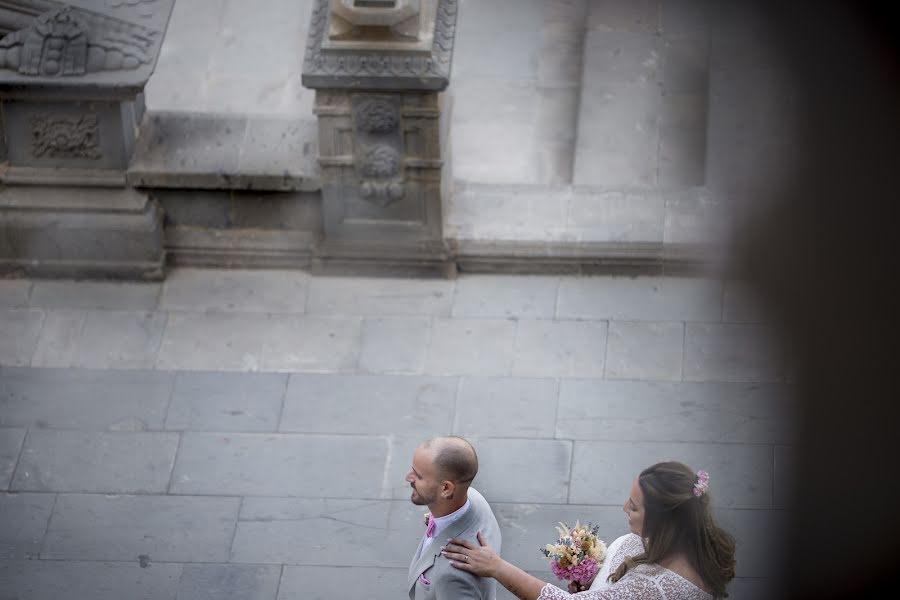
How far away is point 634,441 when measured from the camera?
22.4 feet

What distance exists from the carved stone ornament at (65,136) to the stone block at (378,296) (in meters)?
1.65

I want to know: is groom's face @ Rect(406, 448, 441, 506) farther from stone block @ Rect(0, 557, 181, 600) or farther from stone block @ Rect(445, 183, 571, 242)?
stone block @ Rect(445, 183, 571, 242)

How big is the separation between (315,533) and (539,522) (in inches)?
46.8

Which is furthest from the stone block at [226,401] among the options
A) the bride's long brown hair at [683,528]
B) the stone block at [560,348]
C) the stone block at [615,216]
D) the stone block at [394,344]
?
the bride's long brown hair at [683,528]

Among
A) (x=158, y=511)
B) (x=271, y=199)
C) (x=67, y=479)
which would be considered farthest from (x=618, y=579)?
(x=271, y=199)

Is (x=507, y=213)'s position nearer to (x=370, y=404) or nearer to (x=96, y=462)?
(x=370, y=404)

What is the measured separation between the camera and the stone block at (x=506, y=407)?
6934mm

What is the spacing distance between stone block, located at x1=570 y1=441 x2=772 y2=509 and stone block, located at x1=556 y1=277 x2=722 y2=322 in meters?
1.03

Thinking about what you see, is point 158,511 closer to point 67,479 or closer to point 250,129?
point 67,479

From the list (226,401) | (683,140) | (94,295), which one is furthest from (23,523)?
(683,140)

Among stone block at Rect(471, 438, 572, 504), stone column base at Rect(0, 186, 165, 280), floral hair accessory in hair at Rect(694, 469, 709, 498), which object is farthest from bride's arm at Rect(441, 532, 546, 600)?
stone column base at Rect(0, 186, 165, 280)

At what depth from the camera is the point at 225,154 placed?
306 inches

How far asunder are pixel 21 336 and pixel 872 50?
24.3 feet

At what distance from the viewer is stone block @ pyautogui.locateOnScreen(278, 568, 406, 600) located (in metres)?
6.08
